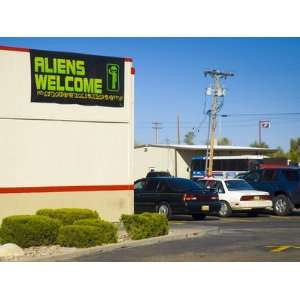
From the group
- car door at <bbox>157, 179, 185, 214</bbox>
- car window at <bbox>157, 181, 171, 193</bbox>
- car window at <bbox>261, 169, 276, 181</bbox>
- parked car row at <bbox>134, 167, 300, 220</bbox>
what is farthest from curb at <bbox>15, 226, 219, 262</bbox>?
car window at <bbox>261, 169, 276, 181</bbox>

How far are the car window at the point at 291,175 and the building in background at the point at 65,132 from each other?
28.3 ft

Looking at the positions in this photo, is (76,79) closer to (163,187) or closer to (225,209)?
(163,187)

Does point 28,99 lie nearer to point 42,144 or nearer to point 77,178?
point 42,144

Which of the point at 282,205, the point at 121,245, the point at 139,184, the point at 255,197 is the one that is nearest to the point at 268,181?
the point at 282,205

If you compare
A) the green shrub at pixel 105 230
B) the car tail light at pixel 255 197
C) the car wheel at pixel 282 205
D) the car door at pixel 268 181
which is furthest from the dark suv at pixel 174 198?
the green shrub at pixel 105 230

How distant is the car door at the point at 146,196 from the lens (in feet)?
73.5

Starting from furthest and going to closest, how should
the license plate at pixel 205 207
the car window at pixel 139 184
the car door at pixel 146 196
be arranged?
1. the car window at pixel 139 184
2. the car door at pixel 146 196
3. the license plate at pixel 205 207

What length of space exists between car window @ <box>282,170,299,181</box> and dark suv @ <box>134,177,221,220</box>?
14.5 ft

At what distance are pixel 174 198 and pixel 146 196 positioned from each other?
1165 mm

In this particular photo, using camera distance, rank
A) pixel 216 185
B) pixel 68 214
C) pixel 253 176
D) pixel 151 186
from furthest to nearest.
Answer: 1. pixel 253 176
2. pixel 216 185
3. pixel 151 186
4. pixel 68 214

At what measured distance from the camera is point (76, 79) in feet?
58.9

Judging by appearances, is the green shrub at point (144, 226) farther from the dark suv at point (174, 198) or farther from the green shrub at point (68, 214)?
the dark suv at point (174, 198)

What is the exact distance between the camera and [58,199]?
17562mm

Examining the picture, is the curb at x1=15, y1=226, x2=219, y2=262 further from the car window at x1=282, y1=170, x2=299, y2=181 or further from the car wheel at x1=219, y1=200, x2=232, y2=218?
the car window at x1=282, y1=170, x2=299, y2=181
